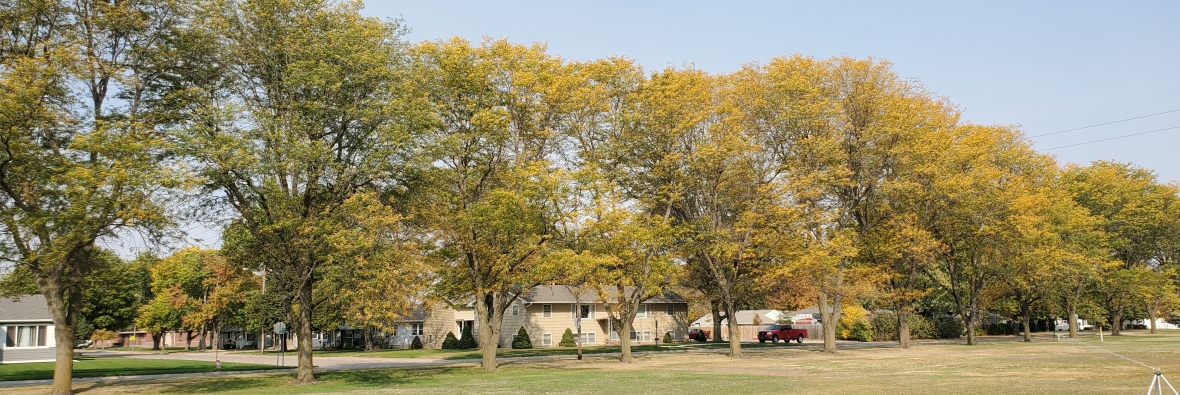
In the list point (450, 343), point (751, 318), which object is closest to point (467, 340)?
point (450, 343)

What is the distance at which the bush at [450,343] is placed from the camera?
6494 cm

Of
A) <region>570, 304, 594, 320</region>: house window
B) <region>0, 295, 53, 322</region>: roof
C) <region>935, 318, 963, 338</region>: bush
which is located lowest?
<region>935, 318, 963, 338</region>: bush

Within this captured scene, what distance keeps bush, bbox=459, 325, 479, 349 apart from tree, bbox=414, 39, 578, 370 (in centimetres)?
2904

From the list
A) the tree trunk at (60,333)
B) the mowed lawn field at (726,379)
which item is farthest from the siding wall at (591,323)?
the tree trunk at (60,333)

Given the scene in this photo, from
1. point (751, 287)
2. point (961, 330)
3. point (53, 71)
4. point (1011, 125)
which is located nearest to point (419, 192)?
point (53, 71)

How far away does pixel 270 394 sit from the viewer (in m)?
24.7

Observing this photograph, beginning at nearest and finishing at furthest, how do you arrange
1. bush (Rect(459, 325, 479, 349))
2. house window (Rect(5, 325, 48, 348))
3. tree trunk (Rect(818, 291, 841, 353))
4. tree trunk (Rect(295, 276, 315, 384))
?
tree trunk (Rect(295, 276, 315, 384)) → house window (Rect(5, 325, 48, 348)) → tree trunk (Rect(818, 291, 841, 353)) → bush (Rect(459, 325, 479, 349))

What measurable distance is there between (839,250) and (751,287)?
212 inches

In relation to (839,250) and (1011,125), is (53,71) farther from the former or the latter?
(1011,125)

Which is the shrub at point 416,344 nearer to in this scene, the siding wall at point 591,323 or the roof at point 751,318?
the siding wall at point 591,323

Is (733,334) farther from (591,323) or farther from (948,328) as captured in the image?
(948,328)

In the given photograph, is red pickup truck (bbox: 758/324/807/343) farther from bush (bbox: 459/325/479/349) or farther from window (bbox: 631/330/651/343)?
bush (bbox: 459/325/479/349)

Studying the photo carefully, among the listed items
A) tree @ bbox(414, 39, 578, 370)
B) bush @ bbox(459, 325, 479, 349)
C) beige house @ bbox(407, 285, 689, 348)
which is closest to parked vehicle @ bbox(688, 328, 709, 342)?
beige house @ bbox(407, 285, 689, 348)

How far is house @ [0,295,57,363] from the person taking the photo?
154 feet
